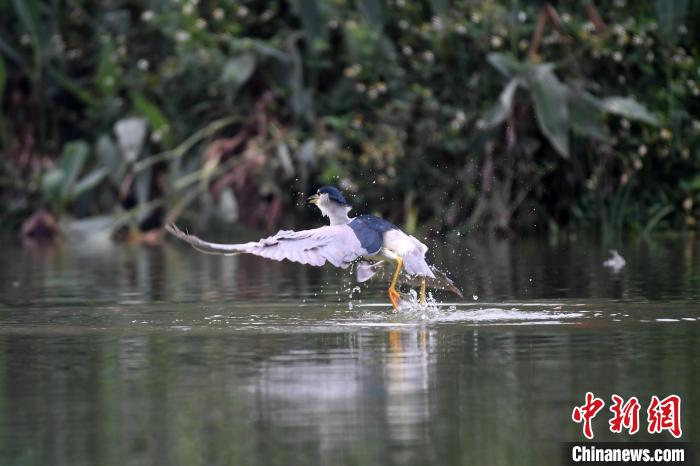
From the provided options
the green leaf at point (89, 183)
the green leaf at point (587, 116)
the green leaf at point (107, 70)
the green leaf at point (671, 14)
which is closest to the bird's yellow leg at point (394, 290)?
the green leaf at point (587, 116)

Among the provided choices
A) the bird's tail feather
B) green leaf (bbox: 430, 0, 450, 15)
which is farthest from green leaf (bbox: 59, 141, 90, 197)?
the bird's tail feather

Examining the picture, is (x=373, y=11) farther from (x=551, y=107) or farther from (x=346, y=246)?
(x=346, y=246)

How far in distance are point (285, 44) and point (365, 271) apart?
13780mm

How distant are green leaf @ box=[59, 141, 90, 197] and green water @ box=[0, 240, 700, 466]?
985cm

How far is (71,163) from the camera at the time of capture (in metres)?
25.5

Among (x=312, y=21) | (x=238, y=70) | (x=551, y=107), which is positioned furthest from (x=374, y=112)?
(x=551, y=107)

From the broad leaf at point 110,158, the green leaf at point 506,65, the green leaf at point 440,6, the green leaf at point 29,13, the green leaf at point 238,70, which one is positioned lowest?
the broad leaf at point 110,158

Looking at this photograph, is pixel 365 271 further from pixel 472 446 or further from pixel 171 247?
pixel 171 247

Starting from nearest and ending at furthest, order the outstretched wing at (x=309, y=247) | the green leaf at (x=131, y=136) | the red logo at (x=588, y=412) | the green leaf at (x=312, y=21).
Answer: the red logo at (x=588, y=412) < the outstretched wing at (x=309, y=247) < the green leaf at (x=312, y=21) < the green leaf at (x=131, y=136)

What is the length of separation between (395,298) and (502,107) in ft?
33.3

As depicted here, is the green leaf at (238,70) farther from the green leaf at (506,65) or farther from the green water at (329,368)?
the green water at (329,368)

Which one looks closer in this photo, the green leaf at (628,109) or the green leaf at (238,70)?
the green leaf at (628,109)

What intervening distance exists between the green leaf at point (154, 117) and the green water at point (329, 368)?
9.51 metres

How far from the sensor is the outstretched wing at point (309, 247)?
10703 millimetres
